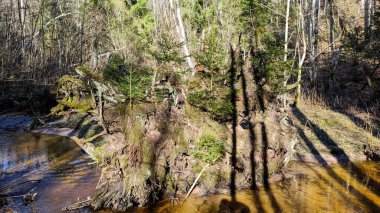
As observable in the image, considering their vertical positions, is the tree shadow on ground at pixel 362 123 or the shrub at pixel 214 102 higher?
the shrub at pixel 214 102

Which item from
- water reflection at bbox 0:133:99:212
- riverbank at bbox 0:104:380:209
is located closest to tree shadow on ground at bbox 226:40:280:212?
riverbank at bbox 0:104:380:209

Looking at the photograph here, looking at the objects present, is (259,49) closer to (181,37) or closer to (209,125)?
(209,125)

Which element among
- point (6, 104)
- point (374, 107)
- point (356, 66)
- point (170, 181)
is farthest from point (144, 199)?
point (356, 66)

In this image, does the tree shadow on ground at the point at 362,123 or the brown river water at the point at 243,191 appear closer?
the brown river water at the point at 243,191

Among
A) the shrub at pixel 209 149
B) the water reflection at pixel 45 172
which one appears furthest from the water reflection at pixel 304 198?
the water reflection at pixel 45 172

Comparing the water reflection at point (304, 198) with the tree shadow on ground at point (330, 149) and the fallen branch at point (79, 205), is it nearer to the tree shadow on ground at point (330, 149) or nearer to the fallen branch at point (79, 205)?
the tree shadow on ground at point (330, 149)

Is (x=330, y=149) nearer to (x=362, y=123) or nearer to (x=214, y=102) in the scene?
(x=362, y=123)

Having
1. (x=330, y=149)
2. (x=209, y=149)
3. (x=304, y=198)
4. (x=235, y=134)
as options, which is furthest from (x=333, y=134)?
(x=209, y=149)

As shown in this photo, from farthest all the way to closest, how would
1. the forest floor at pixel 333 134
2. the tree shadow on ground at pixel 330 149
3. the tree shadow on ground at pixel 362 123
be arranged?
the tree shadow on ground at pixel 362 123 < the forest floor at pixel 333 134 < the tree shadow on ground at pixel 330 149
